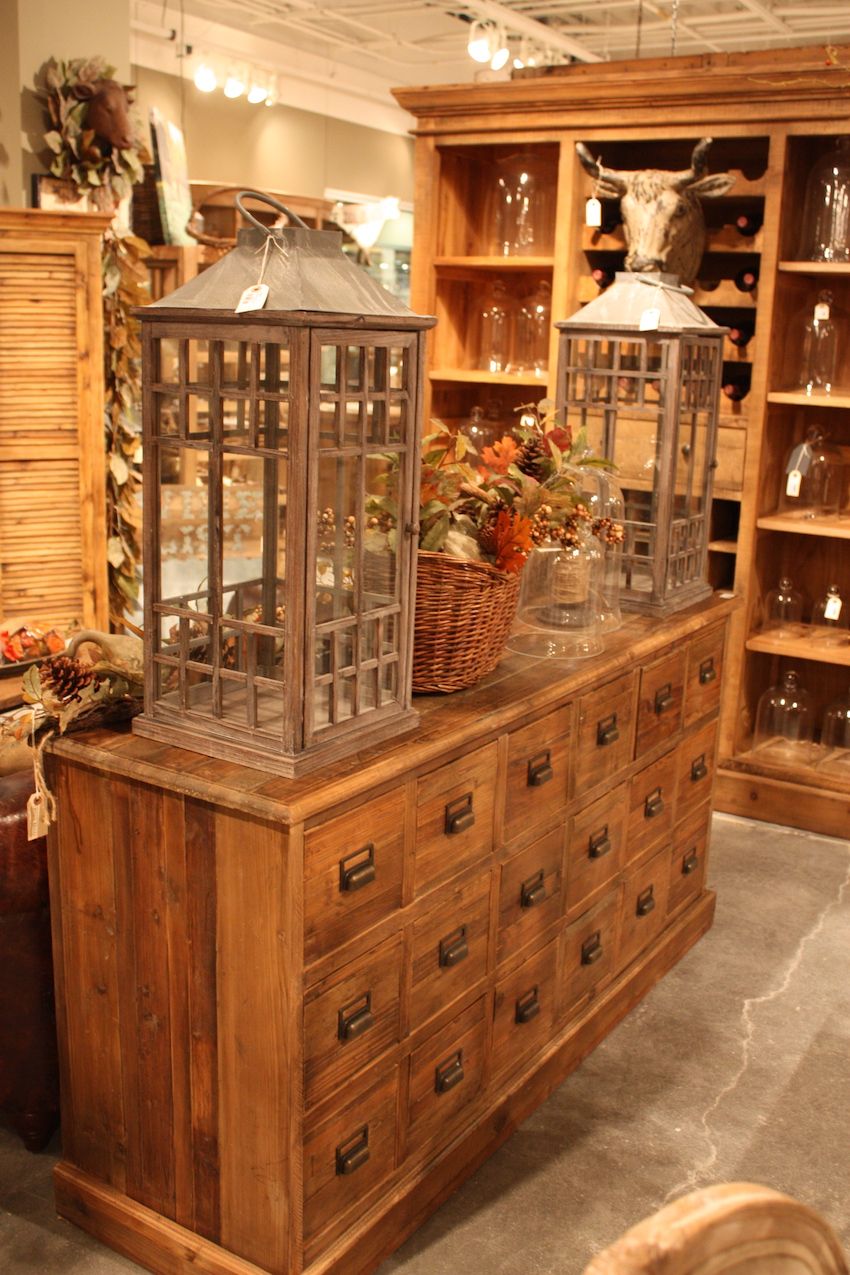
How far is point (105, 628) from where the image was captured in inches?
200

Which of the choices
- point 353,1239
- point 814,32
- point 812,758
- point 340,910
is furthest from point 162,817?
point 814,32

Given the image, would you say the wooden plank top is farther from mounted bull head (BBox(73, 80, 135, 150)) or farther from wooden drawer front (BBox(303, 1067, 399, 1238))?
mounted bull head (BBox(73, 80, 135, 150))

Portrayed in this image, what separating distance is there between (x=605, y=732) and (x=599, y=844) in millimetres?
257

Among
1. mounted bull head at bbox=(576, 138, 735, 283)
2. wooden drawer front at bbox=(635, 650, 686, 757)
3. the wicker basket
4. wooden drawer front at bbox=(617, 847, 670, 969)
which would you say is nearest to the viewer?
the wicker basket

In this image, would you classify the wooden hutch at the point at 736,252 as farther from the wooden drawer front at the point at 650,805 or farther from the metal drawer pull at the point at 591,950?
the metal drawer pull at the point at 591,950

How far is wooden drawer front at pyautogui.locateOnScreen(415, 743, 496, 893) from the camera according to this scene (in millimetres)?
2223

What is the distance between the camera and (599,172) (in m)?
4.21

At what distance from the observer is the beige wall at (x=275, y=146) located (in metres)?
9.90

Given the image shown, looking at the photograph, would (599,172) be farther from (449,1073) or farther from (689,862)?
(449,1073)

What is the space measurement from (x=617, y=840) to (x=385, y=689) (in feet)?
3.37

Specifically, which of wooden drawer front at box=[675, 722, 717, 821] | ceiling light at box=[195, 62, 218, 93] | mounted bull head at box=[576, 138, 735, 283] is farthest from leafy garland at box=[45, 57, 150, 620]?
ceiling light at box=[195, 62, 218, 93]

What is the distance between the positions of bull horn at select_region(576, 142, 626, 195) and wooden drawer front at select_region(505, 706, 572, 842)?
7.23 ft

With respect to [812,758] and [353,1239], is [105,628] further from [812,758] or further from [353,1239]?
[353,1239]

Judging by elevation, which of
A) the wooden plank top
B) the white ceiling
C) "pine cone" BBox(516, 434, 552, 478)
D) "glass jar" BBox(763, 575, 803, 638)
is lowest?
"glass jar" BBox(763, 575, 803, 638)
